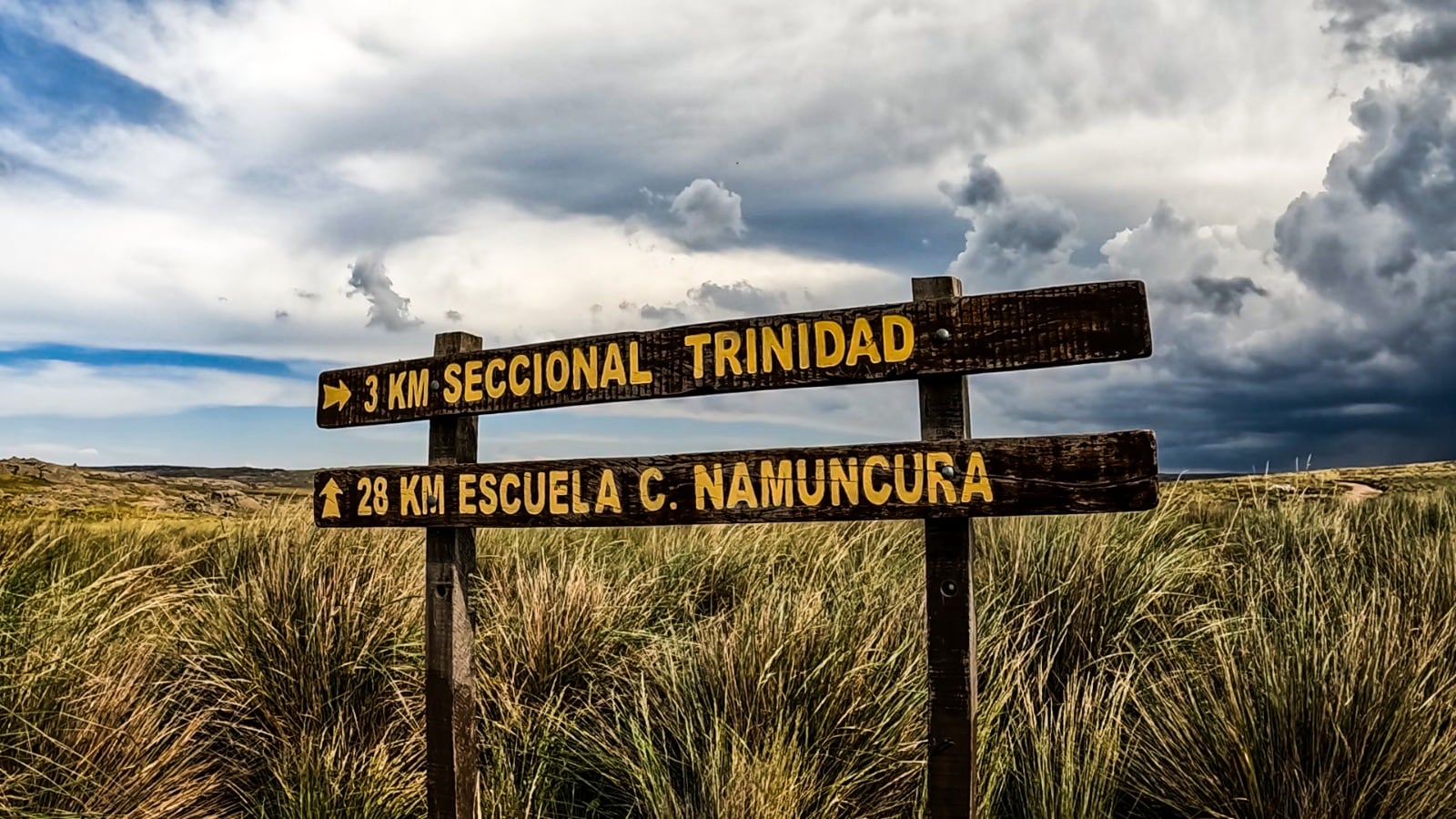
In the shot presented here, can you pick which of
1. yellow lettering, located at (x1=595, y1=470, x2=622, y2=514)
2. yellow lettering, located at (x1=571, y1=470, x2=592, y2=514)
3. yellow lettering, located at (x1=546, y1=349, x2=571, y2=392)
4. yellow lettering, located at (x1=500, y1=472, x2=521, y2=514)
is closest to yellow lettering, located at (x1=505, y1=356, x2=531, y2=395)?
yellow lettering, located at (x1=546, y1=349, x2=571, y2=392)

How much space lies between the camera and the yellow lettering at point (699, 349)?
3.84m

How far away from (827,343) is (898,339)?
257 mm

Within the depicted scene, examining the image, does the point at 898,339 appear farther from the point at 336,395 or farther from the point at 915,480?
the point at 336,395

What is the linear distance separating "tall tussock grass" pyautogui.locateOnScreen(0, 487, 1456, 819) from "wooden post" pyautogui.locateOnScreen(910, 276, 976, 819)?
1.53ft

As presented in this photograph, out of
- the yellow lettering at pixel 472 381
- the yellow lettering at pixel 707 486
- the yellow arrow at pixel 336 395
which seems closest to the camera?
the yellow lettering at pixel 707 486

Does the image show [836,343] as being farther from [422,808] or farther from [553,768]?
[422,808]

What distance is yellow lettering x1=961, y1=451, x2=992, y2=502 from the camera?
3.31m

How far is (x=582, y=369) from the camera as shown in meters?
4.17

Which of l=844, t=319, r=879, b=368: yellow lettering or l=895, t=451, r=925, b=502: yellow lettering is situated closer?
l=895, t=451, r=925, b=502: yellow lettering

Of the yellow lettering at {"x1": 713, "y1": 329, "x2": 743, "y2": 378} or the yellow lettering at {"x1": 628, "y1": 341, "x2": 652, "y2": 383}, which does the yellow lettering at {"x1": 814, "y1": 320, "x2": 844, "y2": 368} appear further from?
the yellow lettering at {"x1": 628, "y1": 341, "x2": 652, "y2": 383}

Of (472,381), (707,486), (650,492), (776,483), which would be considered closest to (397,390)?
(472,381)

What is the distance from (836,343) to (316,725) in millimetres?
3296

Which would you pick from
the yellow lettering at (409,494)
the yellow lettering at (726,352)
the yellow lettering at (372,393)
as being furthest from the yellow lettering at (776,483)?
the yellow lettering at (372,393)

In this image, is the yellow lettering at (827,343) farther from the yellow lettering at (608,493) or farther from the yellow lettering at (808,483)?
the yellow lettering at (608,493)
